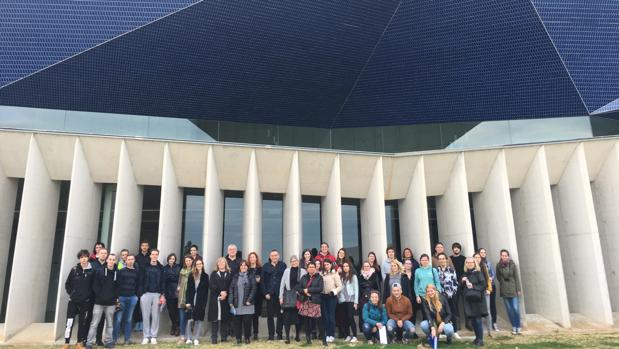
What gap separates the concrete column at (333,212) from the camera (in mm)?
10359

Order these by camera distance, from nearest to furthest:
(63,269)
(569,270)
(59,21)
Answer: (63,269) < (59,21) < (569,270)

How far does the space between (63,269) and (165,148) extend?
347 centimetres

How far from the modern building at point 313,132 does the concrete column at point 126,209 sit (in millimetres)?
48

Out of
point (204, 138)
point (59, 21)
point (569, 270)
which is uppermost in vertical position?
point (59, 21)

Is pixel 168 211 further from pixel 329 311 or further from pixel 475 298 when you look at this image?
pixel 475 298

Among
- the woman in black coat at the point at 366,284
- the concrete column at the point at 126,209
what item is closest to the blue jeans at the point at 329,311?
the woman in black coat at the point at 366,284

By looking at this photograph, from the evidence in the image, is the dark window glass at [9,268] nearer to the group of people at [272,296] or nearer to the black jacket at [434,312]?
the group of people at [272,296]

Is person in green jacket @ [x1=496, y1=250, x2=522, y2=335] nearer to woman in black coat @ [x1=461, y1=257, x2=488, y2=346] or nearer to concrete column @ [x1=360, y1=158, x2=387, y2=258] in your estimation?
woman in black coat @ [x1=461, y1=257, x2=488, y2=346]

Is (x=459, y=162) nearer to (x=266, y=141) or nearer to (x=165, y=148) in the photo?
(x=266, y=141)

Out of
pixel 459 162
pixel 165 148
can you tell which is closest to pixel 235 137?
pixel 165 148

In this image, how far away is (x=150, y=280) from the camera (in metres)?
7.90

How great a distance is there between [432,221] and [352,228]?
2585 mm

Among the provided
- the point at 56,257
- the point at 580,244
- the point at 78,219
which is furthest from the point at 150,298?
the point at 580,244

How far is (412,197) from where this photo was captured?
11.3 meters
